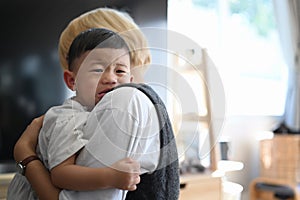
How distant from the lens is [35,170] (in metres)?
0.56

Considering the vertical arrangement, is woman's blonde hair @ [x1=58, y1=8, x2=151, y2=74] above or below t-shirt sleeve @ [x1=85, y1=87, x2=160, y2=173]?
above

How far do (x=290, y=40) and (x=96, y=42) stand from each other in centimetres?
260

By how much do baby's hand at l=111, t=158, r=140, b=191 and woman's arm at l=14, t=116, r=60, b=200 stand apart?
0.10 m

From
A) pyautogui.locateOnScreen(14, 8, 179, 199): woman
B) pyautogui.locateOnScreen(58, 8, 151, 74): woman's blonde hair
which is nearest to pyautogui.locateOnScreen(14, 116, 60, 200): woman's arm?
pyautogui.locateOnScreen(14, 8, 179, 199): woman

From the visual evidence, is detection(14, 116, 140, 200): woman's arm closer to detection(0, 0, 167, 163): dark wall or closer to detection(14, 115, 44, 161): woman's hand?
detection(14, 115, 44, 161): woman's hand

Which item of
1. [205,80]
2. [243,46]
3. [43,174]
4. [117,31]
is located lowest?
[43,174]

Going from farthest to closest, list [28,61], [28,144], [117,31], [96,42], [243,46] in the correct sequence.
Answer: [243,46], [28,61], [117,31], [28,144], [96,42]

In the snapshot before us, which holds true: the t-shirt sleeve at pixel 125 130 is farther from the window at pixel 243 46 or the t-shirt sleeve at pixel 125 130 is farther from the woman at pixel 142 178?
the window at pixel 243 46

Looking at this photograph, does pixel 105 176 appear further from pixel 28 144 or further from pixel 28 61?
pixel 28 61

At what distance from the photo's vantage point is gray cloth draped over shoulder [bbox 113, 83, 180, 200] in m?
0.49

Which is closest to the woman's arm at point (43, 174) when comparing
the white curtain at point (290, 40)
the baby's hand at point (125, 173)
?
the baby's hand at point (125, 173)

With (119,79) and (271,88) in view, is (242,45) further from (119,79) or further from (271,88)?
(119,79)

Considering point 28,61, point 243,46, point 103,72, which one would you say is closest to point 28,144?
point 103,72

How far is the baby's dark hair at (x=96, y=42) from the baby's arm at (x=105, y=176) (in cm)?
19
